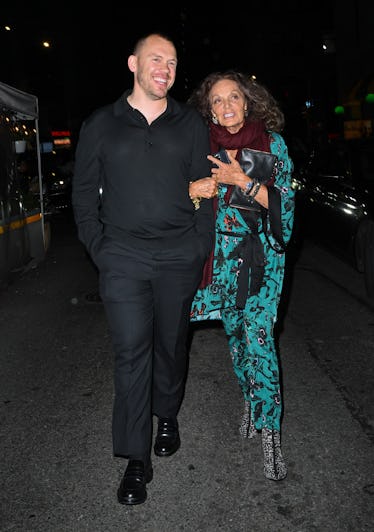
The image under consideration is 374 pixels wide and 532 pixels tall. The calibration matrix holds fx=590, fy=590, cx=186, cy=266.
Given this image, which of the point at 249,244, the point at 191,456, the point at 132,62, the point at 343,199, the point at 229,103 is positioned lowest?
the point at 191,456

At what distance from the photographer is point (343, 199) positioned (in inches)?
303

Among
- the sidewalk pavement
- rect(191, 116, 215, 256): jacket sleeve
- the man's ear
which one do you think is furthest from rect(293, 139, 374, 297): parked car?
the man's ear

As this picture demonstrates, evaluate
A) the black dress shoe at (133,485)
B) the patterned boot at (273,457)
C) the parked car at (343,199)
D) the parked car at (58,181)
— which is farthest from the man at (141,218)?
the parked car at (58,181)

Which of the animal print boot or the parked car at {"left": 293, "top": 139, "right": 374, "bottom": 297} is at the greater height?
the parked car at {"left": 293, "top": 139, "right": 374, "bottom": 297}

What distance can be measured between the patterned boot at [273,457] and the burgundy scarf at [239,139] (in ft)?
3.13

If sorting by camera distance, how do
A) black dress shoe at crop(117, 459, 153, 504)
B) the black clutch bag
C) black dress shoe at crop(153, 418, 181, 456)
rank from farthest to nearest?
black dress shoe at crop(153, 418, 181, 456)
the black clutch bag
black dress shoe at crop(117, 459, 153, 504)

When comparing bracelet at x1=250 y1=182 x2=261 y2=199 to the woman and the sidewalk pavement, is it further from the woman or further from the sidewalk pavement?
the sidewalk pavement

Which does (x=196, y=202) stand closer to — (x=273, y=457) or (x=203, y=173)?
(x=203, y=173)

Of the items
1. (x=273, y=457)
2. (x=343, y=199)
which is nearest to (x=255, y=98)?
(x=273, y=457)

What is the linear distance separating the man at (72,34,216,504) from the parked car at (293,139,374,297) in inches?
168

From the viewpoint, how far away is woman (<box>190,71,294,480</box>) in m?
3.00

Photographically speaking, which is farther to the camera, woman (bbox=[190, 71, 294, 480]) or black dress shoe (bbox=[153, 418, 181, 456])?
black dress shoe (bbox=[153, 418, 181, 456])

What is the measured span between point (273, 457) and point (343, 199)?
523 cm

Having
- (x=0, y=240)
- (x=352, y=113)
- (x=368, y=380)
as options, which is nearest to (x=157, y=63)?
(x=368, y=380)
